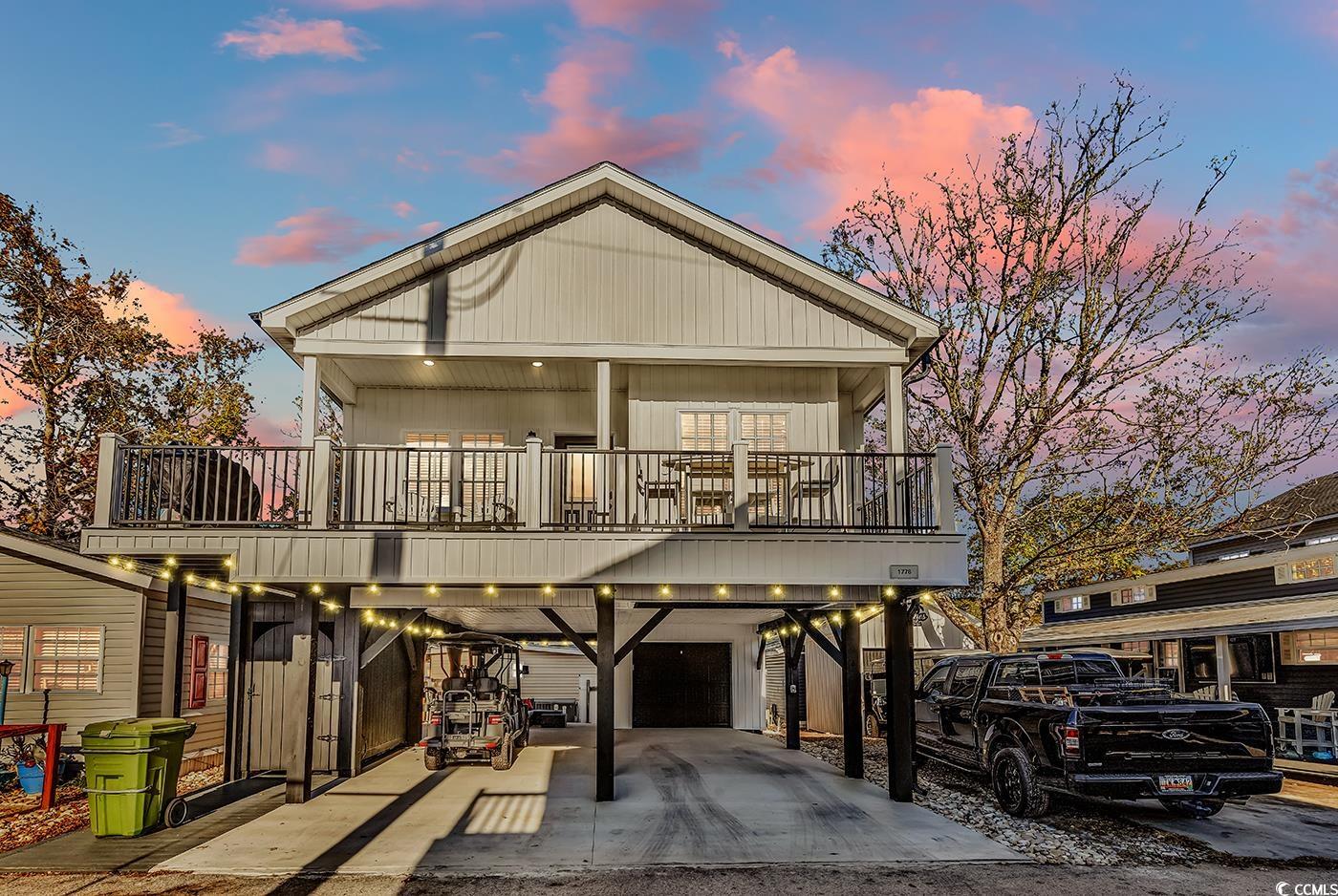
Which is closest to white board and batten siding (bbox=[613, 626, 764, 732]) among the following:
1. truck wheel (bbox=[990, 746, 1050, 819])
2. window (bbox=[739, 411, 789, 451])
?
window (bbox=[739, 411, 789, 451])

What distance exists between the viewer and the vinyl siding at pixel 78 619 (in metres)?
14.0

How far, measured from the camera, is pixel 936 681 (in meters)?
14.4

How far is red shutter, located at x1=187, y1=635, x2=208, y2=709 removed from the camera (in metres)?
15.4

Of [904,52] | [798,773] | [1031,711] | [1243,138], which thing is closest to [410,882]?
[1031,711]

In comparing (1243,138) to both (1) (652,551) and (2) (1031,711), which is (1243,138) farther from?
(1) (652,551)

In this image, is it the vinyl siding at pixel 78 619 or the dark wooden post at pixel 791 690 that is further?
the dark wooden post at pixel 791 690

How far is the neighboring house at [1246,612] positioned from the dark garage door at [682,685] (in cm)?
801

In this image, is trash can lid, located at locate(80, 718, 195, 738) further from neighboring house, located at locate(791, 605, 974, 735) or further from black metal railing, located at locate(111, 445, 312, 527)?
neighboring house, located at locate(791, 605, 974, 735)

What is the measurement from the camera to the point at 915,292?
2255 cm

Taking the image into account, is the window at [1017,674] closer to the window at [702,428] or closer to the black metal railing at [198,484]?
the window at [702,428]

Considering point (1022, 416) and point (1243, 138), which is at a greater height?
point (1243, 138)

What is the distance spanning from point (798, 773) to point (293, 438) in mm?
26744

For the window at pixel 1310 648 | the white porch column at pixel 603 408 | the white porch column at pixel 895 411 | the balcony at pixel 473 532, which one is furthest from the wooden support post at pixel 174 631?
the window at pixel 1310 648

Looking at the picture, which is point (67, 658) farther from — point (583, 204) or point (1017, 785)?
point (1017, 785)
